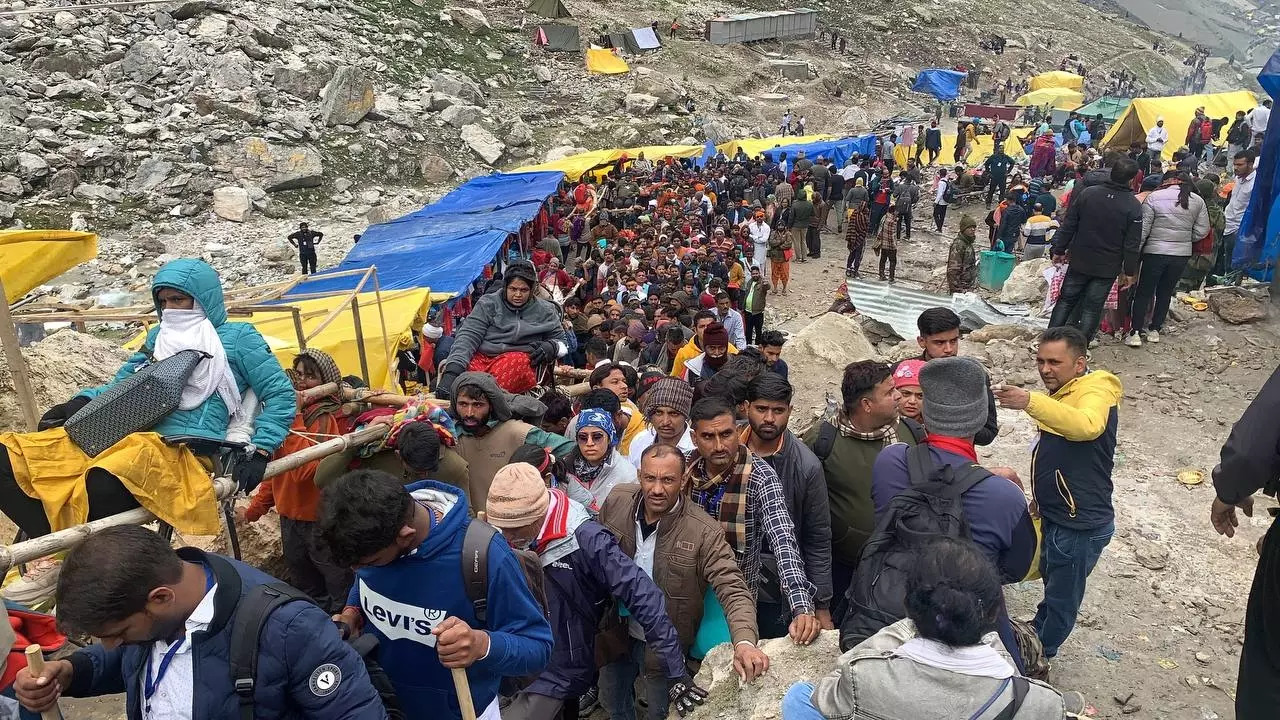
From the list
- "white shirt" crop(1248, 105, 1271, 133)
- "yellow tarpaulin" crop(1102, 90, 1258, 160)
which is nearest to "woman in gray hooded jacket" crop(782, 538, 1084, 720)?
"white shirt" crop(1248, 105, 1271, 133)

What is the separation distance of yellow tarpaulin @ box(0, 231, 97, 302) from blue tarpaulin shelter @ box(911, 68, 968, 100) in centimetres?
4079

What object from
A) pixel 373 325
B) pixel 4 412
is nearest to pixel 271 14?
pixel 373 325

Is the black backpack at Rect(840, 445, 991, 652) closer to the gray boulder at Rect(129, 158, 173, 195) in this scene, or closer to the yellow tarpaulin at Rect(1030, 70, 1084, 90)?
the gray boulder at Rect(129, 158, 173, 195)

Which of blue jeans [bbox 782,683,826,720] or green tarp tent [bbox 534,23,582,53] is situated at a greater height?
blue jeans [bbox 782,683,826,720]

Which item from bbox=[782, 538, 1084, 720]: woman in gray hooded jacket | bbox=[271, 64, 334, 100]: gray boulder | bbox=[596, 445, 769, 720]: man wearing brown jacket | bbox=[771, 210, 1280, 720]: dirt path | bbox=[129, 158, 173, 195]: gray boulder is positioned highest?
bbox=[782, 538, 1084, 720]: woman in gray hooded jacket

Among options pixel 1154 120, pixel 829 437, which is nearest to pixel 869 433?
pixel 829 437

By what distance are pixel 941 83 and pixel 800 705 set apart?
4293 centimetres

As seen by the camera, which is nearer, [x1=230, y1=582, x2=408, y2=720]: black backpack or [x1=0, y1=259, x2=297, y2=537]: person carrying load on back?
[x1=230, y1=582, x2=408, y2=720]: black backpack

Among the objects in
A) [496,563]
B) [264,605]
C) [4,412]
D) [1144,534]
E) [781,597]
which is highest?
[264,605]

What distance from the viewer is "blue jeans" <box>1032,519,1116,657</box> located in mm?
3162

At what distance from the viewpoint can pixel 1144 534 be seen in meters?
4.67

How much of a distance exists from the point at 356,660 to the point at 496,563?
0.43 metres

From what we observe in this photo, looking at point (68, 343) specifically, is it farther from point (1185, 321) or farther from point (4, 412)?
point (1185, 321)

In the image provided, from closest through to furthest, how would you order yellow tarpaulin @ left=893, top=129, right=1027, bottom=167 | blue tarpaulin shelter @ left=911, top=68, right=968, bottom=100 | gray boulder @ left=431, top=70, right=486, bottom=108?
1. yellow tarpaulin @ left=893, top=129, right=1027, bottom=167
2. gray boulder @ left=431, top=70, right=486, bottom=108
3. blue tarpaulin shelter @ left=911, top=68, right=968, bottom=100
